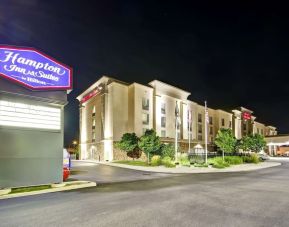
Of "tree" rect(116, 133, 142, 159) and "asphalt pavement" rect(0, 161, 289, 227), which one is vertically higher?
"tree" rect(116, 133, 142, 159)

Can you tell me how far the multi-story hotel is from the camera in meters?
48.6

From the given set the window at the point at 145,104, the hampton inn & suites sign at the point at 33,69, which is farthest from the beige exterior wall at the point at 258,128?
the hampton inn & suites sign at the point at 33,69

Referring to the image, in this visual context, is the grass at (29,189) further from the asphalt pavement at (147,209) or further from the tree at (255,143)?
the tree at (255,143)

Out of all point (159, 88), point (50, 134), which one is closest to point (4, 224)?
point (50, 134)

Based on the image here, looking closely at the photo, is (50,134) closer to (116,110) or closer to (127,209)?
(127,209)

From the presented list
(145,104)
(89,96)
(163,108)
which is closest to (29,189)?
(145,104)

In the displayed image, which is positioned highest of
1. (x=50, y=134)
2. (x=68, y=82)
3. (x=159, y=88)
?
(x=159, y=88)

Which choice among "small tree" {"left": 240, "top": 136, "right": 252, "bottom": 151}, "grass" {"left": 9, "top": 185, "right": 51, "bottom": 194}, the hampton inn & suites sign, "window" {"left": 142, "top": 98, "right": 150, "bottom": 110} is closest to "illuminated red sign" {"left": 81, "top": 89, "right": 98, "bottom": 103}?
"window" {"left": 142, "top": 98, "right": 150, "bottom": 110}

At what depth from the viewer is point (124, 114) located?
50344mm

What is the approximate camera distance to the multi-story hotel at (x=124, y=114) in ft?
160

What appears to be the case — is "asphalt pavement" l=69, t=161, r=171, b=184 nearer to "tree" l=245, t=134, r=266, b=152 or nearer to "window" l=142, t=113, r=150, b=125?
"window" l=142, t=113, r=150, b=125

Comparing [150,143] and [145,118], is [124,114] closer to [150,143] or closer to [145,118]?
[145,118]

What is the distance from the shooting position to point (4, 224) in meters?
6.89

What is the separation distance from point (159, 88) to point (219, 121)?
1143 inches
